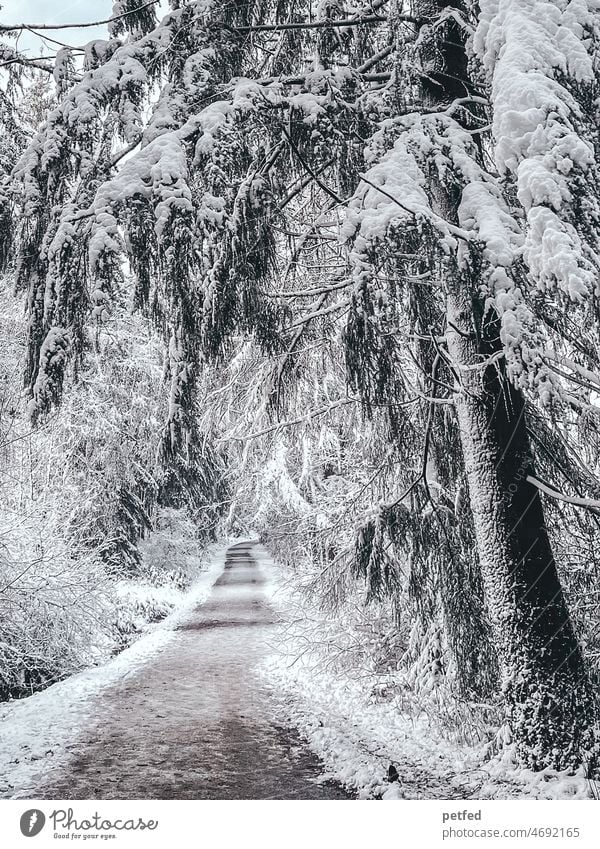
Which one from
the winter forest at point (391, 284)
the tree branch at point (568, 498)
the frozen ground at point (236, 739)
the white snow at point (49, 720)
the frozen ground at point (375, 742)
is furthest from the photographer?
the white snow at point (49, 720)

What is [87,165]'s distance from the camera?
2.92 m

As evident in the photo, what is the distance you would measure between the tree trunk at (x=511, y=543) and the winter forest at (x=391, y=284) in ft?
0.05

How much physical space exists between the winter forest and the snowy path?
0.70ft

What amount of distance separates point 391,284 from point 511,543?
168 centimetres

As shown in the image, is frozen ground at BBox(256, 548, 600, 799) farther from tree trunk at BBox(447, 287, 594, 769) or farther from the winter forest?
tree trunk at BBox(447, 287, 594, 769)

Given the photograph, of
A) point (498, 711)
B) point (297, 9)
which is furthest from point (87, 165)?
point (498, 711)

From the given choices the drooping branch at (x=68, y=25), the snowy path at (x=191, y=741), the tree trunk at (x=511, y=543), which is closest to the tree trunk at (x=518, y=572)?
the tree trunk at (x=511, y=543)

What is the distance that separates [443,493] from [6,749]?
4.02 m

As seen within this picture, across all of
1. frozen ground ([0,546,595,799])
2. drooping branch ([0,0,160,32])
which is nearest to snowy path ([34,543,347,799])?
frozen ground ([0,546,595,799])

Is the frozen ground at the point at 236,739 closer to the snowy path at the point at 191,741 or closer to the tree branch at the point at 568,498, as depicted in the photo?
the snowy path at the point at 191,741

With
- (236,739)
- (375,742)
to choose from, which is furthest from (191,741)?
(375,742)

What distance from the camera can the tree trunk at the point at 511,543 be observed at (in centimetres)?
309

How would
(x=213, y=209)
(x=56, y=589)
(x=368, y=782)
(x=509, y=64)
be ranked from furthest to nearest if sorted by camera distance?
(x=56, y=589) → (x=368, y=782) → (x=213, y=209) → (x=509, y=64)

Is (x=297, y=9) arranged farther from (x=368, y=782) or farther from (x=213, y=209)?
(x=368, y=782)
